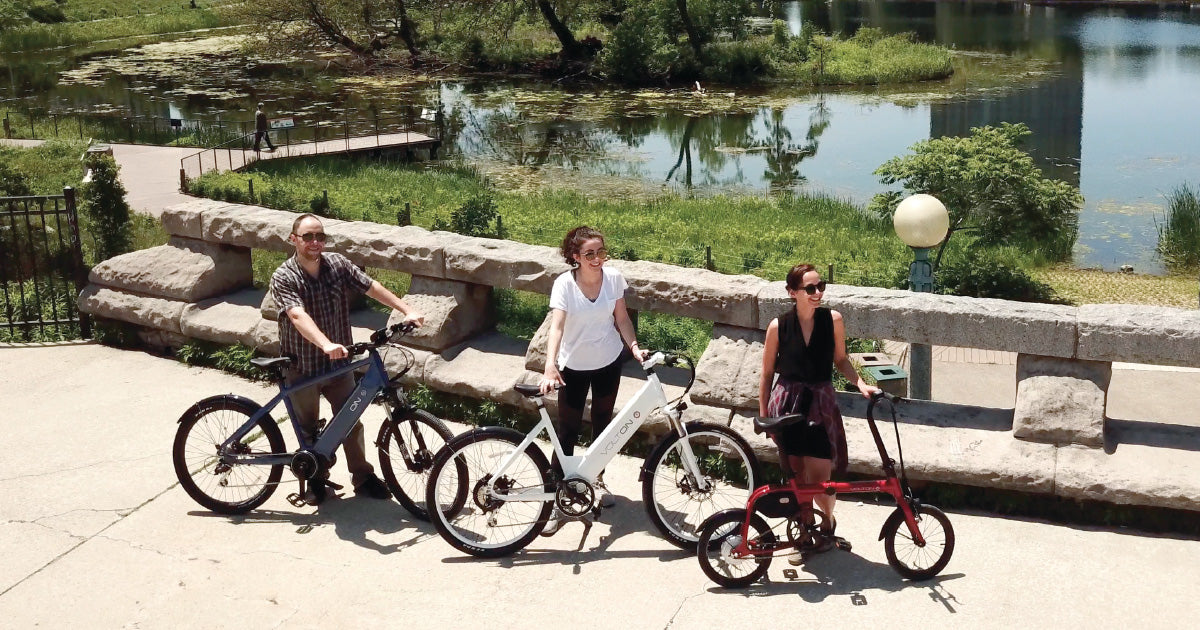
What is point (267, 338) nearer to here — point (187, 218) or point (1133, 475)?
point (187, 218)

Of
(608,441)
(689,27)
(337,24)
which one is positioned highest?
(337,24)

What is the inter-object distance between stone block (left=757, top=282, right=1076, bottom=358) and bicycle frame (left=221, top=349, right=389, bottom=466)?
2.20 metres

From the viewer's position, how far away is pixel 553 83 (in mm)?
46062

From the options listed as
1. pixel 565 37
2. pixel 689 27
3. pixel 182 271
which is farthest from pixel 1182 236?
pixel 565 37

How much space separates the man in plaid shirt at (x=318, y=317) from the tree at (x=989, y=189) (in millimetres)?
13995

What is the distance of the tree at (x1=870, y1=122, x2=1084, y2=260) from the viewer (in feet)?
60.8

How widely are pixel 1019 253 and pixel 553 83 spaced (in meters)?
29.2

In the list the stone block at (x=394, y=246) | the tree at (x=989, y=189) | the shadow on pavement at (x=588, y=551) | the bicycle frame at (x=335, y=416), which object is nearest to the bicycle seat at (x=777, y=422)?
the shadow on pavement at (x=588, y=551)

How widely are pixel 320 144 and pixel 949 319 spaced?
25210mm

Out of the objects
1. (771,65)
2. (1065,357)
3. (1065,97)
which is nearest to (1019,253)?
(1065,357)

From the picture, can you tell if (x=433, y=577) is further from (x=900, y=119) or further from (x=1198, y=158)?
(x=900, y=119)

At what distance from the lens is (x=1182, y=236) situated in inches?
799

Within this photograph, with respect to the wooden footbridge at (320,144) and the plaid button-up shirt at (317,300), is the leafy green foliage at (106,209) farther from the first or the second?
the wooden footbridge at (320,144)

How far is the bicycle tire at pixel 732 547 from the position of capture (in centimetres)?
555
